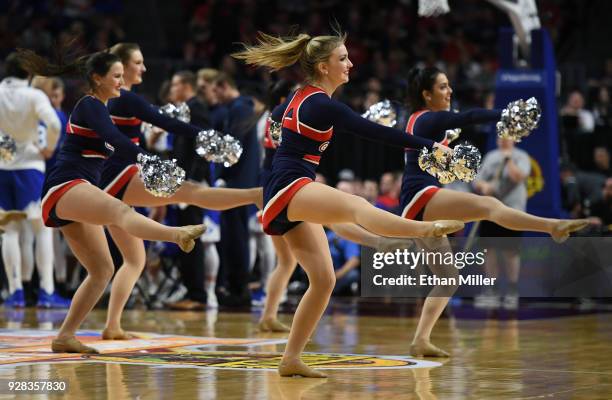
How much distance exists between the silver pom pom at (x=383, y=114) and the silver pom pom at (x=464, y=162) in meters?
1.79

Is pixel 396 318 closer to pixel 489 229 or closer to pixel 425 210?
pixel 489 229

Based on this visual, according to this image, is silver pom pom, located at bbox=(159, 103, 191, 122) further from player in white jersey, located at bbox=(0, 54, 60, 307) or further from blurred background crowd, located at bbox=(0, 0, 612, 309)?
player in white jersey, located at bbox=(0, 54, 60, 307)

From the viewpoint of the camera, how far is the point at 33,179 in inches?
424

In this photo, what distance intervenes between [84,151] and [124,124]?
2.53ft

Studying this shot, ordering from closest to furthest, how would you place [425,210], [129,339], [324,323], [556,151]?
[425,210] → [129,339] → [324,323] → [556,151]

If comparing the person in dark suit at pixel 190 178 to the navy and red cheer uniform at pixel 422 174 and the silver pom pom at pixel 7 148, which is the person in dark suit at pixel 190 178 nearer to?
the silver pom pom at pixel 7 148

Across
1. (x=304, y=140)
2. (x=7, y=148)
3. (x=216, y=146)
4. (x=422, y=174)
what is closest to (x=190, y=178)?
(x=7, y=148)

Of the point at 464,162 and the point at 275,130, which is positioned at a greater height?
the point at 275,130

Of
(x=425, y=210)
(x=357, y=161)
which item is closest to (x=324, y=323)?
(x=425, y=210)

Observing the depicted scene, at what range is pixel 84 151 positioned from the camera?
692cm

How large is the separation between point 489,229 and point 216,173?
279 centimetres

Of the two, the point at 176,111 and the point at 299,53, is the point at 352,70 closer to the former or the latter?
the point at 176,111

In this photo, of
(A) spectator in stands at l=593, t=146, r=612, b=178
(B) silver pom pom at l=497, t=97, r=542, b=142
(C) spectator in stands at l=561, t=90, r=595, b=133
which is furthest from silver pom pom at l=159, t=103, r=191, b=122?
(C) spectator in stands at l=561, t=90, r=595, b=133

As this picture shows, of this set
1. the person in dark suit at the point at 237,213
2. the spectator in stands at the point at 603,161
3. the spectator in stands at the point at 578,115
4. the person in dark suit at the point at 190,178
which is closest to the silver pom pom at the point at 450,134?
the person in dark suit at the point at 190,178
